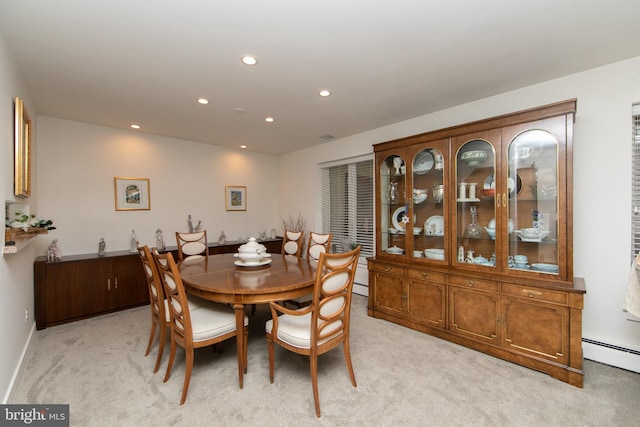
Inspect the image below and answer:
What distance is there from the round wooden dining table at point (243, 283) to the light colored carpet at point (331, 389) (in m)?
0.33

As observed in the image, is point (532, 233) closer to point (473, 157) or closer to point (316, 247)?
point (473, 157)

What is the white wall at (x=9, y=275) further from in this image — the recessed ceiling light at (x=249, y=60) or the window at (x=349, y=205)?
the window at (x=349, y=205)

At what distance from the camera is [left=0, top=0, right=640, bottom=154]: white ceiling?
1.72 m

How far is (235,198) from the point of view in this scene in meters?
5.44

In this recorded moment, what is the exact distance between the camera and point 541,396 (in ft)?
6.68

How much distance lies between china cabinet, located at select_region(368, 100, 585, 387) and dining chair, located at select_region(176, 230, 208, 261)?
2.46 meters

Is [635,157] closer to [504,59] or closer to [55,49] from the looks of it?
[504,59]

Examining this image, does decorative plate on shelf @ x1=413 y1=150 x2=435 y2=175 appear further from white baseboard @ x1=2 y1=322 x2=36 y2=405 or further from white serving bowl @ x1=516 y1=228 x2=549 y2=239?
white baseboard @ x1=2 y1=322 x2=36 y2=405

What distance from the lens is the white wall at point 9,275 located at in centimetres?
189

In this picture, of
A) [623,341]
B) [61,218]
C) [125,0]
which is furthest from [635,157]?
[61,218]

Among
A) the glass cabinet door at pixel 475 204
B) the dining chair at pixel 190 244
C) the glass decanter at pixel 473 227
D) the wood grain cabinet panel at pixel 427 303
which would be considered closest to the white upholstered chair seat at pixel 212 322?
the dining chair at pixel 190 244

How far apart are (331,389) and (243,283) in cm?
104

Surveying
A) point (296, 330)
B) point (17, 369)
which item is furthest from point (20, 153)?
point (296, 330)

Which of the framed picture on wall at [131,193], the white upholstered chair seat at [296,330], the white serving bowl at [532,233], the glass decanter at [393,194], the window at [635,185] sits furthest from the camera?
the framed picture on wall at [131,193]
